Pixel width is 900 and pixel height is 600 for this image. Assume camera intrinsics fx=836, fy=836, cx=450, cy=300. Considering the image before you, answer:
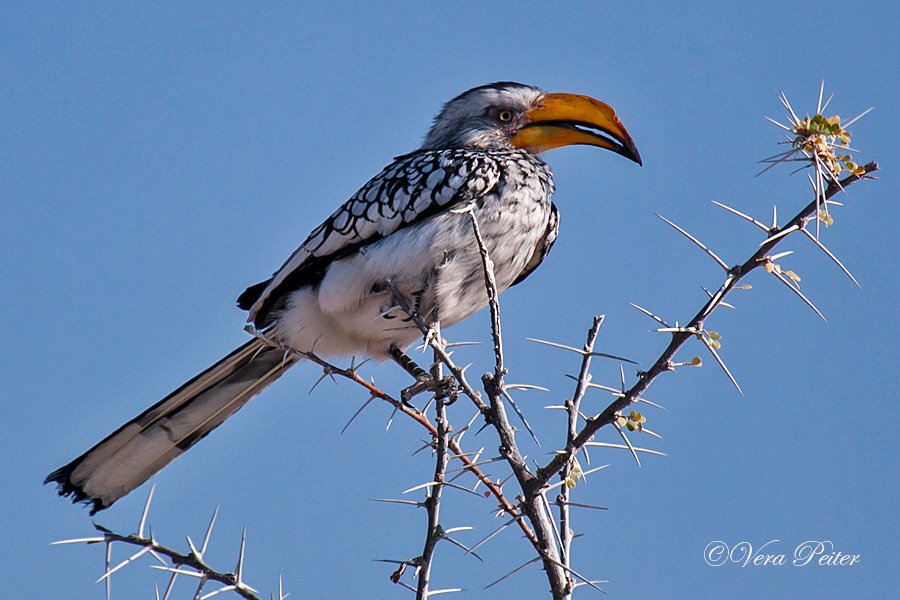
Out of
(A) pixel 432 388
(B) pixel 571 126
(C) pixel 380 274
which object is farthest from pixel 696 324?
(B) pixel 571 126

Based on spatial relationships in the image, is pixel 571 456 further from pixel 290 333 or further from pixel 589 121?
pixel 589 121

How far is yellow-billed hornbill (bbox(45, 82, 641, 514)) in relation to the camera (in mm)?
3363

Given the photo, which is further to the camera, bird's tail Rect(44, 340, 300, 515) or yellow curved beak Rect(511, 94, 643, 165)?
yellow curved beak Rect(511, 94, 643, 165)

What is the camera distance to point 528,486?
220 centimetres

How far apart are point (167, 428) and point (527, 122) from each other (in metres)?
2.28

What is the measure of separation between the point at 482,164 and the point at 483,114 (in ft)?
2.95

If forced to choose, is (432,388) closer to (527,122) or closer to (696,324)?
(696,324)

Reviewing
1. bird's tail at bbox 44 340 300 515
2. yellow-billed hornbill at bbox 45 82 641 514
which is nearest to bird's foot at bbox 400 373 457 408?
yellow-billed hornbill at bbox 45 82 641 514

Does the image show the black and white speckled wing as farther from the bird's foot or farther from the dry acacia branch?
the dry acacia branch

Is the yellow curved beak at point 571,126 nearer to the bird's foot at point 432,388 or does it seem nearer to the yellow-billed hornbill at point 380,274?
the yellow-billed hornbill at point 380,274

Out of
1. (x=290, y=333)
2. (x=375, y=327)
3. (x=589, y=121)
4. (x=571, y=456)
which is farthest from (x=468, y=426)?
(x=589, y=121)

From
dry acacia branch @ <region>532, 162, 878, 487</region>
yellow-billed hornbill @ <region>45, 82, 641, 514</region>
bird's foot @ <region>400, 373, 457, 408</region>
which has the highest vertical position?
yellow-billed hornbill @ <region>45, 82, 641, 514</region>

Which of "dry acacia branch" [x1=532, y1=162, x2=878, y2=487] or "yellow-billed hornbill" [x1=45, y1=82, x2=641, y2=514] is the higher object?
"yellow-billed hornbill" [x1=45, y1=82, x2=641, y2=514]

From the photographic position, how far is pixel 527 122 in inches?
169
